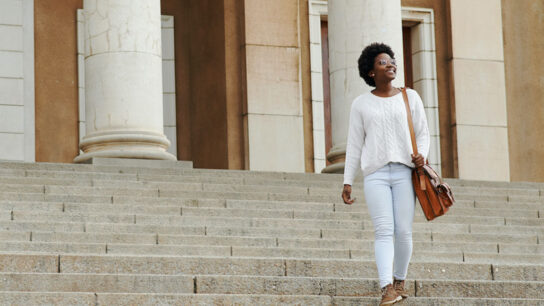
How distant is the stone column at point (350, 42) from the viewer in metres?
16.7

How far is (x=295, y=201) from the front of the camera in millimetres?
13328

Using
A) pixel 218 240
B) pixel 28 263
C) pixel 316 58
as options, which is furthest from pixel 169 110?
pixel 28 263

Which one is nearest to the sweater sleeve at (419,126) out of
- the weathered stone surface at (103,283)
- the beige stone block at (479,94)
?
the weathered stone surface at (103,283)

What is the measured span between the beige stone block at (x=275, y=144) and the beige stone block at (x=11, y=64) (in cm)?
403

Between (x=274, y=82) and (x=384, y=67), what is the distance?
42.5 ft

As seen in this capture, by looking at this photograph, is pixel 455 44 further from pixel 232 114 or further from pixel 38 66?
pixel 38 66

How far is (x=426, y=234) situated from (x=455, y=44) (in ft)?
35.8

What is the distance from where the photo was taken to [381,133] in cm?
817

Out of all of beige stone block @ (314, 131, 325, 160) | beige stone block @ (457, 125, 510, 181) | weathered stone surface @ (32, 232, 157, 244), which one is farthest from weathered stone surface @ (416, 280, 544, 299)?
beige stone block @ (457, 125, 510, 181)

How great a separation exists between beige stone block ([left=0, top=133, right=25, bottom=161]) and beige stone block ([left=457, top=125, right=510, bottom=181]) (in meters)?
7.73

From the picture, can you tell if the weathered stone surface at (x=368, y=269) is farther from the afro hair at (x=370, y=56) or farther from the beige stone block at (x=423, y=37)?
the beige stone block at (x=423, y=37)

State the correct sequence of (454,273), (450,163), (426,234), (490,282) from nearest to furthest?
(490,282) < (454,273) < (426,234) < (450,163)

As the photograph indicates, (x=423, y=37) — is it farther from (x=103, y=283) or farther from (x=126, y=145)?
(x=103, y=283)

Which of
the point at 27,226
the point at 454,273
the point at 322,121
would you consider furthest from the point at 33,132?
the point at 454,273
